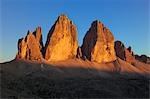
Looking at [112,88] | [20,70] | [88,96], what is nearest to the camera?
[88,96]

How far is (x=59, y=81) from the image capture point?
165 metres

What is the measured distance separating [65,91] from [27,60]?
62.1m

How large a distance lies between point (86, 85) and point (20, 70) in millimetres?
40495

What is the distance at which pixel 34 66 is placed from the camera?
19088 cm

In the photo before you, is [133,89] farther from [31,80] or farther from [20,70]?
[20,70]

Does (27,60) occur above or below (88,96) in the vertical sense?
above

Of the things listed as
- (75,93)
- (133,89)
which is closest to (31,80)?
(75,93)

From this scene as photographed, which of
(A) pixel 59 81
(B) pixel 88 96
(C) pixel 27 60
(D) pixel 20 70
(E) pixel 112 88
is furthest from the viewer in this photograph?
(C) pixel 27 60

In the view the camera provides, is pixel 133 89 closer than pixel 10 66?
Yes

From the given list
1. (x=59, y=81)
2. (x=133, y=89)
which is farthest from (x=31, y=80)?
(x=133, y=89)

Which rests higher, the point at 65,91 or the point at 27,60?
the point at 27,60

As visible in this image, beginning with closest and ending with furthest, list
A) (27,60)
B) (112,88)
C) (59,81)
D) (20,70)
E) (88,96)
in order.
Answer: (88,96) < (112,88) < (59,81) < (20,70) < (27,60)

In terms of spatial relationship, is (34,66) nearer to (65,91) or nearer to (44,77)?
(44,77)

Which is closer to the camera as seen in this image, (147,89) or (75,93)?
(75,93)
